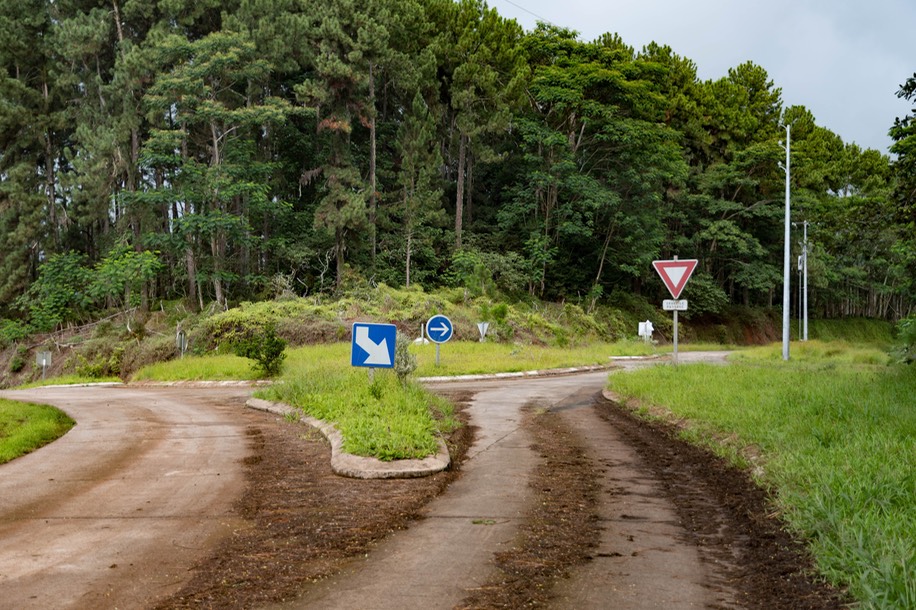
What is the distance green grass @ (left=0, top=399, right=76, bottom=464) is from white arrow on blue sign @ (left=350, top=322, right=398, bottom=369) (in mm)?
4696

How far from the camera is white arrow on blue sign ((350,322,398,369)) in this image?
457 inches

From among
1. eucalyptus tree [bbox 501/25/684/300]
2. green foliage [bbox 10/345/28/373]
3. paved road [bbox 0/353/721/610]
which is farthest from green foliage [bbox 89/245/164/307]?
paved road [bbox 0/353/721/610]

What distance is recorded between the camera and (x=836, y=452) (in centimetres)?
704

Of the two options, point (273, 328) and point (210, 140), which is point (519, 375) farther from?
point (210, 140)

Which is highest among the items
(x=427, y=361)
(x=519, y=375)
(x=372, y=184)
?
(x=372, y=184)

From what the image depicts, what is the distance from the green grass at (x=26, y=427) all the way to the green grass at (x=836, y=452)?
9173 mm

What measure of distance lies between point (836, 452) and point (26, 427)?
11.4m

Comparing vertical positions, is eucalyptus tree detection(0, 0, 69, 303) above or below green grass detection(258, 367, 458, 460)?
above

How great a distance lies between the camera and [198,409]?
15.1 metres

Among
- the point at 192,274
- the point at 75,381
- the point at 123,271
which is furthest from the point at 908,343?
the point at 192,274

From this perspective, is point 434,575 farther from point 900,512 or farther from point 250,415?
point 250,415

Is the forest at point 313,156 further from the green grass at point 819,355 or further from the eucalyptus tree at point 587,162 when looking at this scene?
the green grass at point 819,355

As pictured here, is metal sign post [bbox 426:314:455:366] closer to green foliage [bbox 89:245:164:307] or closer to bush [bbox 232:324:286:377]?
bush [bbox 232:324:286:377]

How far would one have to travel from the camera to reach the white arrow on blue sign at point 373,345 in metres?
11.6
